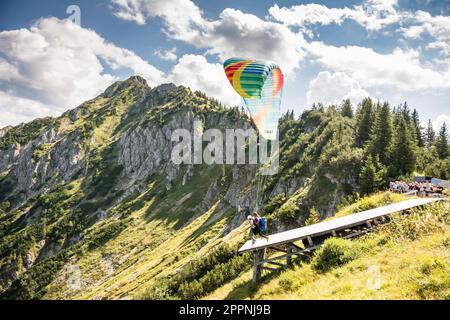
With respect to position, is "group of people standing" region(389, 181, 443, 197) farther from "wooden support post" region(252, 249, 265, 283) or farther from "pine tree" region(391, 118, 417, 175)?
"pine tree" region(391, 118, 417, 175)

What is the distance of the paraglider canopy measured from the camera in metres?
19.0

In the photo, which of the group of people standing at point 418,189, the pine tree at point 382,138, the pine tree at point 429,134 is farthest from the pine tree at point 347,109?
the group of people standing at point 418,189

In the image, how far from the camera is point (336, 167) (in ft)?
194

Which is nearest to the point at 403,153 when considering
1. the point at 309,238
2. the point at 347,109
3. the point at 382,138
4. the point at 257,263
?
the point at 382,138

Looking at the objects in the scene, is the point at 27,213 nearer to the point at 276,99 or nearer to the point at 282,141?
the point at 282,141

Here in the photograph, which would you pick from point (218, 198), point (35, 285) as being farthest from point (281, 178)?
point (35, 285)

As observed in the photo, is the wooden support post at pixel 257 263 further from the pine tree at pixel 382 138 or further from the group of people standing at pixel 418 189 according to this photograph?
the pine tree at pixel 382 138

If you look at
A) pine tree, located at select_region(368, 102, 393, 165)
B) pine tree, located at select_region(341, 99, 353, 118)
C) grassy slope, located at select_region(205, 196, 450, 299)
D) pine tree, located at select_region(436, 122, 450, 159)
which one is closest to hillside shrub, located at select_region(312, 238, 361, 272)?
grassy slope, located at select_region(205, 196, 450, 299)

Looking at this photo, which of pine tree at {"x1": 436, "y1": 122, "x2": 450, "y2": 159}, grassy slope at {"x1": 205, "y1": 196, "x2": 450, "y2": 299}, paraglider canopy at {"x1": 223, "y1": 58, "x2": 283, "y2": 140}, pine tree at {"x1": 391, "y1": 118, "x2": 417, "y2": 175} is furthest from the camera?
pine tree at {"x1": 436, "y1": 122, "x2": 450, "y2": 159}

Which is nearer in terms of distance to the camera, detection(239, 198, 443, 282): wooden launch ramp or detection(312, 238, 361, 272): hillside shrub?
detection(312, 238, 361, 272): hillside shrub

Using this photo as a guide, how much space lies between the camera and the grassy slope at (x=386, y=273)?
8.62m

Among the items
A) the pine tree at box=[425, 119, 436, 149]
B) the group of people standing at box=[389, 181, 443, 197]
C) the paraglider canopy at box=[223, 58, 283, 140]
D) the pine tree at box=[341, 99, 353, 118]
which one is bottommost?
the group of people standing at box=[389, 181, 443, 197]

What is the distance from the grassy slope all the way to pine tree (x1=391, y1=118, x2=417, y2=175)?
3532 cm
